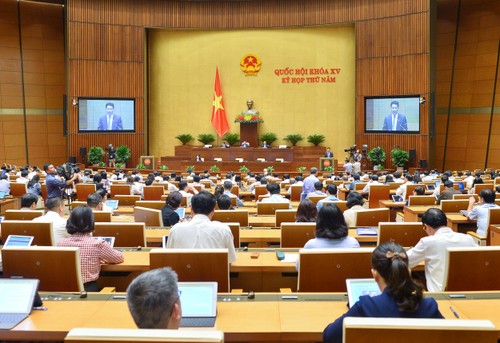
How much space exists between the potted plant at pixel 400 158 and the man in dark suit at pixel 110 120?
10.6 metres

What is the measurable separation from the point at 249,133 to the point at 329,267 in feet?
58.5

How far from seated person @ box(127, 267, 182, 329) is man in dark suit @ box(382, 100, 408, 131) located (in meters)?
18.3

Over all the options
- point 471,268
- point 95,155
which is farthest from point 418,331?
point 95,155

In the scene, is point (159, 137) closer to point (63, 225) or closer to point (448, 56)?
point (448, 56)

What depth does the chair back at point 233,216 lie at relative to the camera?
611 centimetres

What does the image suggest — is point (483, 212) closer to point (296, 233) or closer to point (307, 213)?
point (307, 213)

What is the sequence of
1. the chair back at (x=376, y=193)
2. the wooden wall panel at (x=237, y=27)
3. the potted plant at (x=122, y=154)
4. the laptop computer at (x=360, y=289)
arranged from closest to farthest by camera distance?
1. the laptop computer at (x=360, y=289)
2. the chair back at (x=376, y=193)
3. the wooden wall panel at (x=237, y=27)
4. the potted plant at (x=122, y=154)

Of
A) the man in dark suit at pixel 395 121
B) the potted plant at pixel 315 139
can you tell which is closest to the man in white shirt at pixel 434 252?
the man in dark suit at pixel 395 121

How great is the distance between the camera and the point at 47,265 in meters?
3.36

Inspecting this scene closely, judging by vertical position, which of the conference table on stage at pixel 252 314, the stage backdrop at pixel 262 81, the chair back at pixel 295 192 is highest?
the stage backdrop at pixel 262 81

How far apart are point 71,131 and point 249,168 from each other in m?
7.16

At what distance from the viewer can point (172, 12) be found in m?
21.1

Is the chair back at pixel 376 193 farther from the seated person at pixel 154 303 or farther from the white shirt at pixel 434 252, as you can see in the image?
the seated person at pixel 154 303

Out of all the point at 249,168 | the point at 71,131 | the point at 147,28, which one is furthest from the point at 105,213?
the point at 147,28
